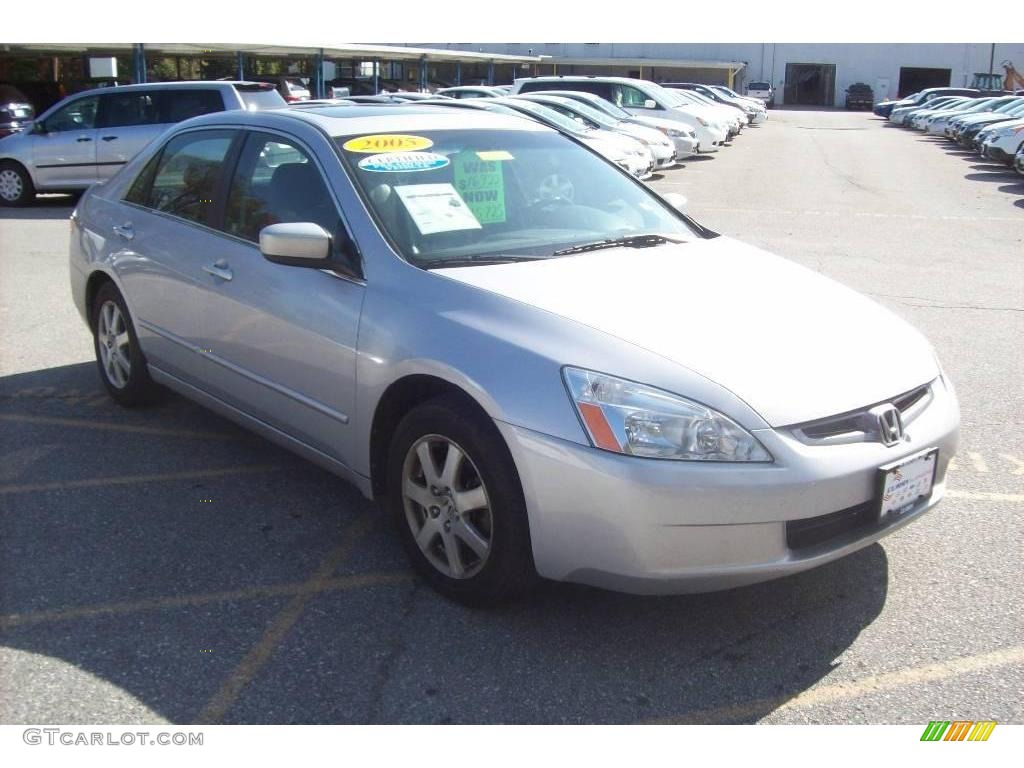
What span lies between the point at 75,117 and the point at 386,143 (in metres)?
12.1

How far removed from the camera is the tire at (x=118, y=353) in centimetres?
532

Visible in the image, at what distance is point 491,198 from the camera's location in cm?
416

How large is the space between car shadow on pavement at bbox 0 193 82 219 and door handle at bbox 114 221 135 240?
31.9 ft

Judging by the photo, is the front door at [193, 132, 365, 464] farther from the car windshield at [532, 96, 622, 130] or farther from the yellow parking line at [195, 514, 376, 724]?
the car windshield at [532, 96, 622, 130]

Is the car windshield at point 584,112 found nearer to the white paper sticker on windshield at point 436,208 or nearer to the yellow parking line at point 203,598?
the white paper sticker on windshield at point 436,208

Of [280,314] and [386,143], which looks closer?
[280,314]

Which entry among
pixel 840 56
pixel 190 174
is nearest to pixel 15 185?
pixel 190 174

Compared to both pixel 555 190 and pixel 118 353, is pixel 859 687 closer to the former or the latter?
pixel 555 190

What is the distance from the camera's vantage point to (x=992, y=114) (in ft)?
88.4

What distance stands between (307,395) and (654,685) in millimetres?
1731

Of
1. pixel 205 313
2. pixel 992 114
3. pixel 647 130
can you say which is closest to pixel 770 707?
pixel 205 313

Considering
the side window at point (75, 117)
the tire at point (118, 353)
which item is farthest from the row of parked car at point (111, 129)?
the tire at point (118, 353)

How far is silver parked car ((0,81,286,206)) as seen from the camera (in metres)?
14.3
